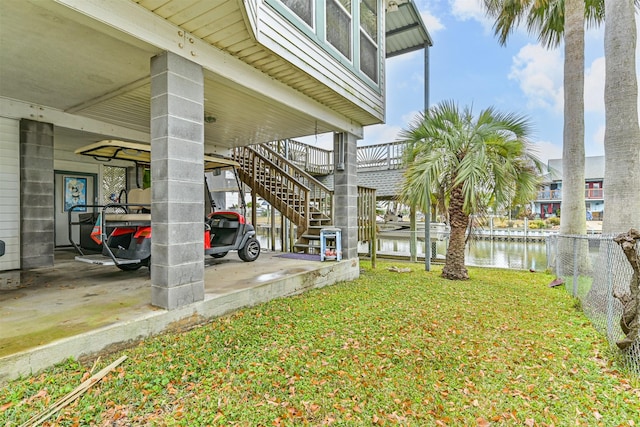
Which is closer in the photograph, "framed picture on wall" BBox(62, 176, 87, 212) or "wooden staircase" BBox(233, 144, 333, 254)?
"framed picture on wall" BBox(62, 176, 87, 212)

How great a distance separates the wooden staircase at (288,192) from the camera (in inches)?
290

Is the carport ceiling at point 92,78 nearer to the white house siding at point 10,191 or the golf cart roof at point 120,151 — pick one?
the white house siding at point 10,191

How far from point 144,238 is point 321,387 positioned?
3338 millimetres

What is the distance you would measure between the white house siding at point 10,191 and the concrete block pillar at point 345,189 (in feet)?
17.4

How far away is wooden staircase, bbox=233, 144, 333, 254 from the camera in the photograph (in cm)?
736

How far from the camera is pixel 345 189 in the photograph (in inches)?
250

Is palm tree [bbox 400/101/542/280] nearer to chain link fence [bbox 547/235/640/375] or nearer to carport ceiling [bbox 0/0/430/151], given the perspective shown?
chain link fence [bbox 547/235/640/375]

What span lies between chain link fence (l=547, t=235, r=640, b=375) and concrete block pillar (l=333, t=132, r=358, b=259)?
142 inches

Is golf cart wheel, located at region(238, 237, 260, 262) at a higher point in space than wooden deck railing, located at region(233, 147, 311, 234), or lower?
lower

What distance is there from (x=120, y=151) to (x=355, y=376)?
4414 millimetres

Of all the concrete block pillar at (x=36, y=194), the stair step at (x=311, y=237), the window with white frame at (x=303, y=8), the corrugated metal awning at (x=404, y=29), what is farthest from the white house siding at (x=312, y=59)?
the concrete block pillar at (x=36, y=194)

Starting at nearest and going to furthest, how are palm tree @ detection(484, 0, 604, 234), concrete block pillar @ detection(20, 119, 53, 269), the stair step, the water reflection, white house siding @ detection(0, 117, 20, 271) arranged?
1. white house siding @ detection(0, 117, 20, 271)
2. concrete block pillar @ detection(20, 119, 53, 269)
3. palm tree @ detection(484, 0, 604, 234)
4. the stair step
5. the water reflection

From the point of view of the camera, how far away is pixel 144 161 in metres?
5.17

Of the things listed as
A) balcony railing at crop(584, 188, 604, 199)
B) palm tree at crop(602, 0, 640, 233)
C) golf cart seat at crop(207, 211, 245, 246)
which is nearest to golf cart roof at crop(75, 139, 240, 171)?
golf cart seat at crop(207, 211, 245, 246)
